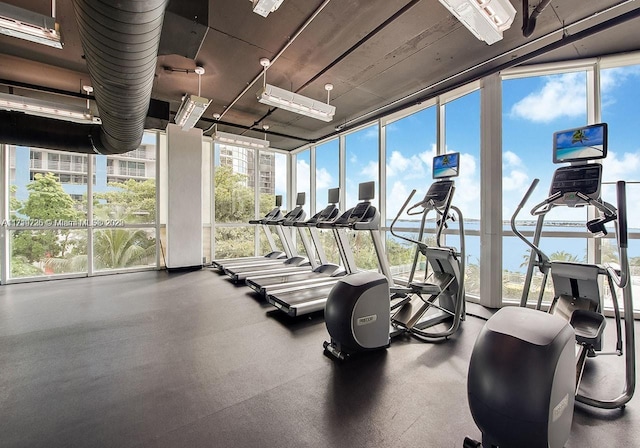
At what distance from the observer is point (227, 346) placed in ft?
9.45

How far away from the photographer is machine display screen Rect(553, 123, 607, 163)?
2.37m

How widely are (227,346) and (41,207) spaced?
565 centimetres

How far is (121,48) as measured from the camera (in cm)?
201

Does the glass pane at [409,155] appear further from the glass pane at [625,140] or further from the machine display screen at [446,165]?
the glass pane at [625,140]

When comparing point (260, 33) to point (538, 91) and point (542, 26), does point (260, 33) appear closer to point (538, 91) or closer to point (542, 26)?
point (542, 26)

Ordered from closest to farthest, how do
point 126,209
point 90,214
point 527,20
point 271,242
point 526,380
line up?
point 526,380 < point 527,20 < point 90,214 < point 126,209 < point 271,242

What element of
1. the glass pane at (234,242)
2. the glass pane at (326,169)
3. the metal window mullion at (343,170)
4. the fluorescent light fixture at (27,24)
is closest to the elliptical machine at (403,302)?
the metal window mullion at (343,170)

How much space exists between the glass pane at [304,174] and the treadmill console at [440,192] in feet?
16.1

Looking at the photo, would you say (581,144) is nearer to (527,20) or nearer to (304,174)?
(527,20)

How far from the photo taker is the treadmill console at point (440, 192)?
3.49 m

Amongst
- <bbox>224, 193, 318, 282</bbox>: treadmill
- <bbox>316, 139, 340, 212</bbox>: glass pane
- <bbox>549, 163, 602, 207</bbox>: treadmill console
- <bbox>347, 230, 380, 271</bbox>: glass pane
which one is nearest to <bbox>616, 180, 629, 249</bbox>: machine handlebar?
<bbox>549, 163, 602, 207</bbox>: treadmill console

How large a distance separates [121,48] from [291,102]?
229 cm

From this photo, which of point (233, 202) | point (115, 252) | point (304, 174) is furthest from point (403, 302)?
point (115, 252)

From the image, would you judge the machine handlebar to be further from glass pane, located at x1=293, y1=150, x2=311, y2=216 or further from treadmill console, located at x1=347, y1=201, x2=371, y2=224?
glass pane, located at x1=293, y1=150, x2=311, y2=216
